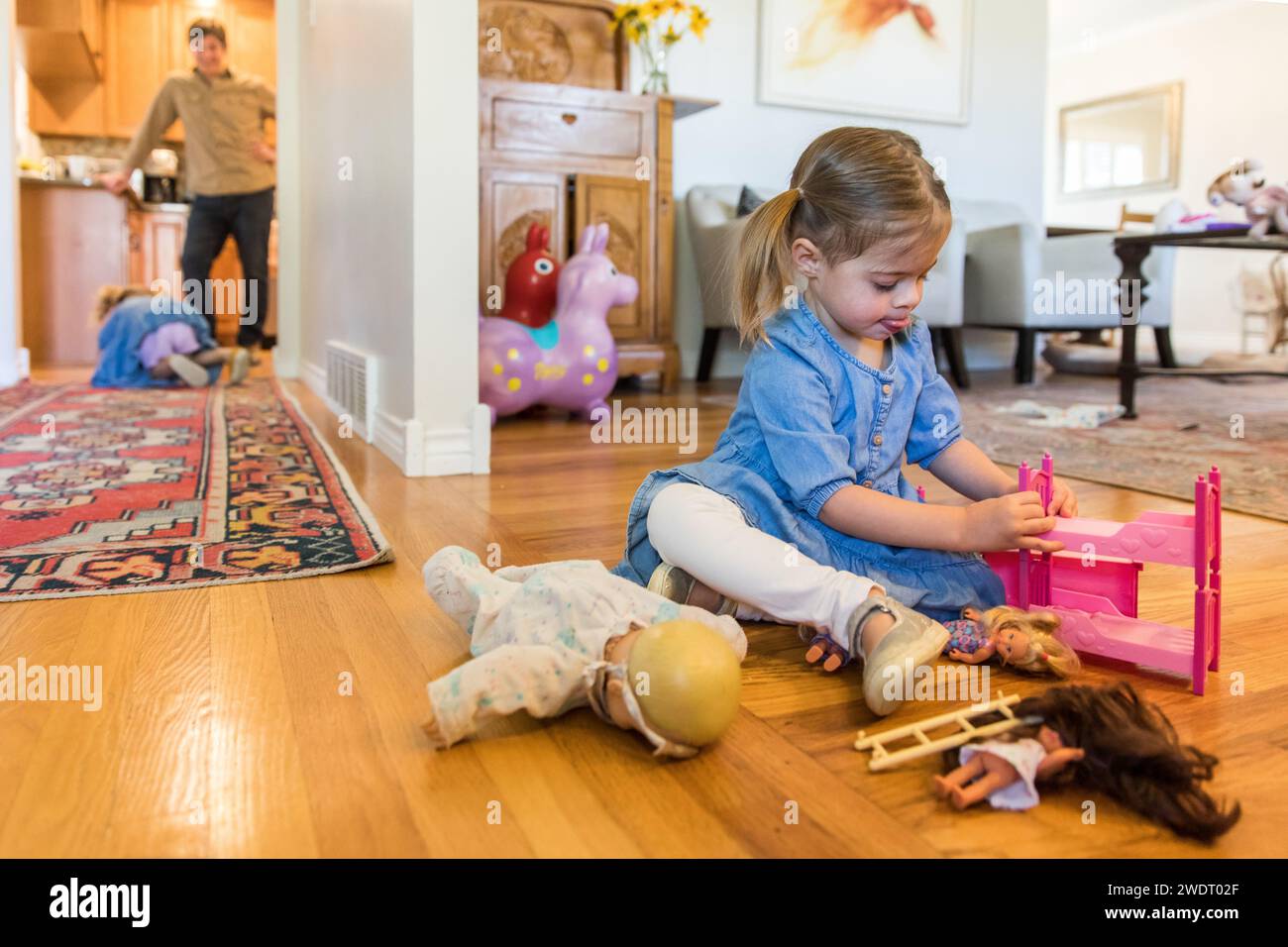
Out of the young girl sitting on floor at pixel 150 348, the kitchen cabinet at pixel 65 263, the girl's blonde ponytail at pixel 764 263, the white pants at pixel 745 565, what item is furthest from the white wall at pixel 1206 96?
the white pants at pixel 745 565

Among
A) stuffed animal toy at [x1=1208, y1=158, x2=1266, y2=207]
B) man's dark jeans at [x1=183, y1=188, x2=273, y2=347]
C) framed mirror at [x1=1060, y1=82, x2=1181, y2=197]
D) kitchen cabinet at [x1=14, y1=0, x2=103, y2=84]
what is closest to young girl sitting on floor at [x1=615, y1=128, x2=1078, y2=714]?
stuffed animal toy at [x1=1208, y1=158, x2=1266, y2=207]

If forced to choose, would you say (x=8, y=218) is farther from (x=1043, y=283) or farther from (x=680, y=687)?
(x=680, y=687)

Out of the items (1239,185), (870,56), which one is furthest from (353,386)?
(870,56)

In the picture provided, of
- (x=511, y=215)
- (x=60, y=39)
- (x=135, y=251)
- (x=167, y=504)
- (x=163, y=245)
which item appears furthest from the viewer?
(x=163, y=245)

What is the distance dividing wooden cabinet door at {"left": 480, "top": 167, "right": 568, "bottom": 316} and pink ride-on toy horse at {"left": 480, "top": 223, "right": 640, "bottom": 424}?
481 millimetres

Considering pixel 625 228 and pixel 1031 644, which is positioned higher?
pixel 625 228

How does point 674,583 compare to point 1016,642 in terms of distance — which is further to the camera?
point 674,583

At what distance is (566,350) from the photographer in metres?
2.88

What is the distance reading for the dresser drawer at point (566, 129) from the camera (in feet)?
11.4

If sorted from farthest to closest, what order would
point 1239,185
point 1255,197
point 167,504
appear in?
point 1239,185 < point 1255,197 < point 167,504

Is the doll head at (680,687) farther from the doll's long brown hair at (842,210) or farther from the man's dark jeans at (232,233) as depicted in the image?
the man's dark jeans at (232,233)

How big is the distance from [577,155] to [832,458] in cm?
271

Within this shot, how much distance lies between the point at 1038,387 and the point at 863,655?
11.3 ft
